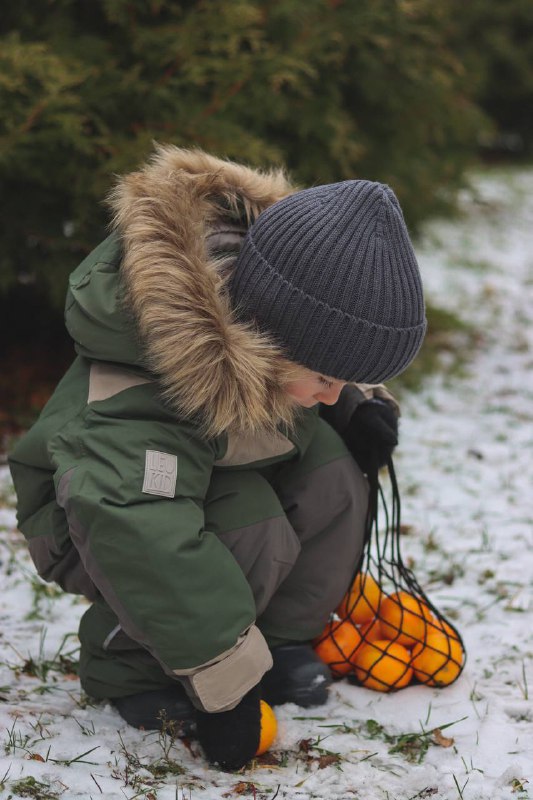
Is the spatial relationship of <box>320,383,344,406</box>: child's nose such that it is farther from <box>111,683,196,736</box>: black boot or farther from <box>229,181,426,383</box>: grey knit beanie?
<box>111,683,196,736</box>: black boot

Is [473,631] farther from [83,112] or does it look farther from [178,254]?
[83,112]

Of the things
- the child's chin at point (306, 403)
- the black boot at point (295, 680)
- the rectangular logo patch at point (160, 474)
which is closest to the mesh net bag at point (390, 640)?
the black boot at point (295, 680)

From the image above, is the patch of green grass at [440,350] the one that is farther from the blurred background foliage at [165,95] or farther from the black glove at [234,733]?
the black glove at [234,733]

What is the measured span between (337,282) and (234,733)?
3.21 feet

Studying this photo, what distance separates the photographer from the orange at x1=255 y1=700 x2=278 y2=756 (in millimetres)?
2037

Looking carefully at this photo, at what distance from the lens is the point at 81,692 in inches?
90.7

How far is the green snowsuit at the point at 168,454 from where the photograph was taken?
182 centimetres

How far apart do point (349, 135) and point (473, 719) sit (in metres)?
3.47

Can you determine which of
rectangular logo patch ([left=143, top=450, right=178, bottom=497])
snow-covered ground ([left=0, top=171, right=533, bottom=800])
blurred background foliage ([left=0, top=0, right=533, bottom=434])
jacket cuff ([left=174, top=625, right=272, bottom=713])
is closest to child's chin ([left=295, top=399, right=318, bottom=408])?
rectangular logo patch ([left=143, top=450, right=178, bottom=497])

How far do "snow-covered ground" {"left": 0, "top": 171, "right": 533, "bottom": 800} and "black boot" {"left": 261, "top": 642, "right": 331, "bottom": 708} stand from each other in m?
0.03

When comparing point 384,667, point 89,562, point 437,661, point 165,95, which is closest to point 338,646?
point 384,667

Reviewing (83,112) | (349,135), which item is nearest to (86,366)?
(83,112)

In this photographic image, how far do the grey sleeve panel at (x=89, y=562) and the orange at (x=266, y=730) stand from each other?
30 centimetres

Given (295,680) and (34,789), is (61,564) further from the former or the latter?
(295,680)
